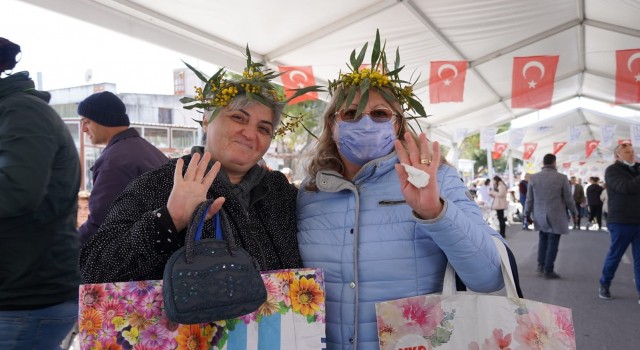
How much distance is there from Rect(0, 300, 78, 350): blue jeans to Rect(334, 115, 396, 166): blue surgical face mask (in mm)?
1481

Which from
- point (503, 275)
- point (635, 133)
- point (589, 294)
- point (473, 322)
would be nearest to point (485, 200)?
point (635, 133)

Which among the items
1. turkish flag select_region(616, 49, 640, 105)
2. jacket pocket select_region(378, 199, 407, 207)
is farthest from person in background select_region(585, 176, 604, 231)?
jacket pocket select_region(378, 199, 407, 207)

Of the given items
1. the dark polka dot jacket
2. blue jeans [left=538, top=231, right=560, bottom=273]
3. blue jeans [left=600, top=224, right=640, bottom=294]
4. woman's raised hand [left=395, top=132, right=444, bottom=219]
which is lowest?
blue jeans [left=538, top=231, right=560, bottom=273]

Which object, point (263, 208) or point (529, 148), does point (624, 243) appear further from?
point (529, 148)

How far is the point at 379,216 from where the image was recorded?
1656 millimetres

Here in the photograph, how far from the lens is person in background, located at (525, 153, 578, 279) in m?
7.43

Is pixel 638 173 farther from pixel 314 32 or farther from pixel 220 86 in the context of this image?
pixel 220 86

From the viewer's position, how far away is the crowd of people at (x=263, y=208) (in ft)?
4.66

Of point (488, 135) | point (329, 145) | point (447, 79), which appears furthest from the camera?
point (488, 135)

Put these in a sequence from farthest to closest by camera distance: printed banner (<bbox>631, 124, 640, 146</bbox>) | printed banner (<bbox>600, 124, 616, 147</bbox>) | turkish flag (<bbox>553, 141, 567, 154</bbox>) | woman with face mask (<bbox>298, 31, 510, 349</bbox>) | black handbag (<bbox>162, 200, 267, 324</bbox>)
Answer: turkish flag (<bbox>553, 141, 567, 154</bbox>), printed banner (<bbox>600, 124, 616, 147</bbox>), printed banner (<bbox>631, 124, 640, 146</bbox>), woman with face mask (<bbox>298, 31, 510, 349</bbox>), black handbag (<bbox>162, 200, 267, 324</bbox>)

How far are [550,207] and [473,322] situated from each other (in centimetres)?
697

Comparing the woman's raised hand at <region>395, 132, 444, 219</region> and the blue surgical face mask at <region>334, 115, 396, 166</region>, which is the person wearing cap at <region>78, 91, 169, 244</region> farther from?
the woman's raised hand at <region>395, 132, 444, 219</region>

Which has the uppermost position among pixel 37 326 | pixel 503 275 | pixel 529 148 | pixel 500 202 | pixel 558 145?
pixel 558 145

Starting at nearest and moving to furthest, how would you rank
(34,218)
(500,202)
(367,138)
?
(367,138), (34,218), (500,202)
